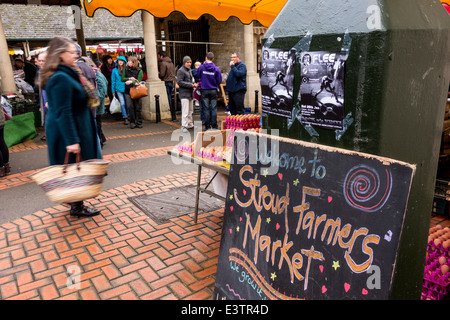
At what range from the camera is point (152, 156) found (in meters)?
7.11

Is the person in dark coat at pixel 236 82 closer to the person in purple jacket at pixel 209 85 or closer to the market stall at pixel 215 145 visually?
the person in purple jacket at pixel 209 85

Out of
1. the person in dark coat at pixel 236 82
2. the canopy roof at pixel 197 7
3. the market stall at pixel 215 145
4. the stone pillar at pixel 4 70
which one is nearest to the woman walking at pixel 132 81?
the person in dark coat at pixel 236 82

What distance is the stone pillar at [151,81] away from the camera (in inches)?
398

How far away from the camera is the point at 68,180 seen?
325 cm

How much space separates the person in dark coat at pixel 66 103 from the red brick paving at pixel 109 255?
90cm

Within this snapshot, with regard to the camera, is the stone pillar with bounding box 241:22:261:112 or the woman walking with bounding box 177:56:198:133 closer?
the woman walking with bounding box 177:56:198:133

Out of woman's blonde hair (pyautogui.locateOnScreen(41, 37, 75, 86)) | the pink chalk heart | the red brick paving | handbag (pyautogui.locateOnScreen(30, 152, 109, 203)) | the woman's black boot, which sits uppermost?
woman's blonde hair (pyautogui.locateOnScreen(41, 37, 75, 86))

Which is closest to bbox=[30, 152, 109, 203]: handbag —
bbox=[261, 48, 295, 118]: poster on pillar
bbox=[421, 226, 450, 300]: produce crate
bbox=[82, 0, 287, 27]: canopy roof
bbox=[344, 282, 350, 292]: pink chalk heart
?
bbox=[261, 48, 295, 118]: poster on pillar

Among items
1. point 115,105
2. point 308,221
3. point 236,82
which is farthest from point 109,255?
point 115,105

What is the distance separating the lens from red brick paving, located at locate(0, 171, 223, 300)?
299 cm

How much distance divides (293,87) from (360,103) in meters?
0.49

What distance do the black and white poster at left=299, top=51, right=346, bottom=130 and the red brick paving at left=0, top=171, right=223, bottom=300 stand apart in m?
1.79

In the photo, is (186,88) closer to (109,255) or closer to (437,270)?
(109,255)

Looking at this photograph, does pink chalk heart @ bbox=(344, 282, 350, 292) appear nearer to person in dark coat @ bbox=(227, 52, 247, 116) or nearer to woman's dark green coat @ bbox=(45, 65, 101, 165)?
woman's dark green coat @ bbox=(45, 65, 101, 165)
